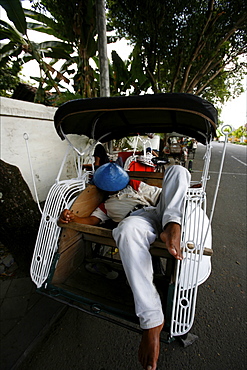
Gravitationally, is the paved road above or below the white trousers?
below

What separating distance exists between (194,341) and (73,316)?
1.13 meters

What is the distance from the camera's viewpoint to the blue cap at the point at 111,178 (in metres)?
2.10

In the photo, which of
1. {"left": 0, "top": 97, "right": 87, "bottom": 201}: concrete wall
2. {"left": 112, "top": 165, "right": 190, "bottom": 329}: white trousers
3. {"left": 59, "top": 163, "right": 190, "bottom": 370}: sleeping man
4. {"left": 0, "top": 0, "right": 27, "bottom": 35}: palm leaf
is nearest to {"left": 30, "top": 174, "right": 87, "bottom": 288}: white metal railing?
{"left": 59, "top": 163, "right": 190, "bottom": 370}: sleeping man

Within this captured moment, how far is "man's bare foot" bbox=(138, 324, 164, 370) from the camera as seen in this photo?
3.72 ft

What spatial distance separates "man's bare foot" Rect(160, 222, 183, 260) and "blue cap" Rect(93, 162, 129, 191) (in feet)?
2.74

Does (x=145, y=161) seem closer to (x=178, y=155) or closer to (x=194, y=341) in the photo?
(x=194, y=341)

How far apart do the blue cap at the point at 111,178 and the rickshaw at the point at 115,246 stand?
0.16m

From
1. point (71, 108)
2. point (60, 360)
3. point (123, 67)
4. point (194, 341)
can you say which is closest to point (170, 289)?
point (194, 341)

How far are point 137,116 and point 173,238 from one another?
1507 mm

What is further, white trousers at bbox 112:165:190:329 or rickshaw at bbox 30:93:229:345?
rickshaw at bbox 30:93:229:345

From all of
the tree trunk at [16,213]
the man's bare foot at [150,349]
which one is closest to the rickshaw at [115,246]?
the man's bare foot at [150,349]

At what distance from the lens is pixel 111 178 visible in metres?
2.10

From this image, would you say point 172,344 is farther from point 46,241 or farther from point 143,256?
point 46,241

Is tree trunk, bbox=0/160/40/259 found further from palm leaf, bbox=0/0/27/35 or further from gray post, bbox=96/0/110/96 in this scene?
palm leaf, bbox=0/0/27/35
